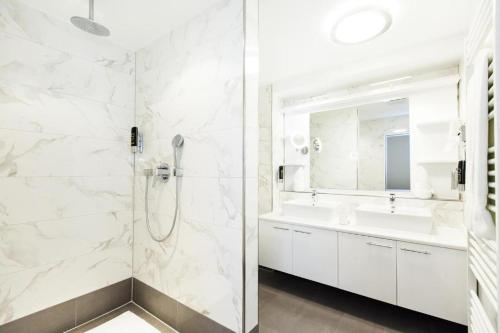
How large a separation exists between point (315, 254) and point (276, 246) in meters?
0.43

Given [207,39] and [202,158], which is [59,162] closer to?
[202,158]

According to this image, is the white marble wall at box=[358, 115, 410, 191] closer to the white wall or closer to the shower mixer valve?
Result: the white wall

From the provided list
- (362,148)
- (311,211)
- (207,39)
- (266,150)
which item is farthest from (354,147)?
(207,39)

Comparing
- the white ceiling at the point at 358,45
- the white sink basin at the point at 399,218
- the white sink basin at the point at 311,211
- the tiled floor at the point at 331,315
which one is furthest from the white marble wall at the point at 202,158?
the white sink basin at the point at 399,218

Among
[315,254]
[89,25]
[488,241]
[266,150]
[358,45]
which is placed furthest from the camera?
[266,150]

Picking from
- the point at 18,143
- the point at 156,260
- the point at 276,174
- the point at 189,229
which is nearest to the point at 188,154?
the point at 189,229

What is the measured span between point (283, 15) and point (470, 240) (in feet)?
5.99

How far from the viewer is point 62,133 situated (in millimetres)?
1722

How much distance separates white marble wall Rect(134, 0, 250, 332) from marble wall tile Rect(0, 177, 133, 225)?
0.32 meters

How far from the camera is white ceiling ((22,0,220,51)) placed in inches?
61.5

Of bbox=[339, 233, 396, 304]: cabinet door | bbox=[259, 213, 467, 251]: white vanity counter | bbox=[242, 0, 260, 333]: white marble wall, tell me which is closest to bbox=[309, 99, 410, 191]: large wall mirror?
bbox=[259, 213, 467, 251]: white vanity counter

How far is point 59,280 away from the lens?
5.54 feet

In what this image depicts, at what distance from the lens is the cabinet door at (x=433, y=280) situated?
1.53m

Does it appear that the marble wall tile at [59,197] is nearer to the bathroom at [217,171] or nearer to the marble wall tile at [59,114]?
the bathroom at [217,171]
